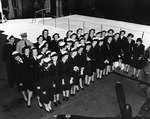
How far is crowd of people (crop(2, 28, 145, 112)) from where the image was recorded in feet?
20.1

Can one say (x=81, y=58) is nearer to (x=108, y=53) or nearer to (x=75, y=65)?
(x=75, y=65)

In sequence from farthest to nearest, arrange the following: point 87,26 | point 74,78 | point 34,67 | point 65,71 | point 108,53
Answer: point 87,26 < point 108,53 < point 74,78 < point 65,71 < point 34,67

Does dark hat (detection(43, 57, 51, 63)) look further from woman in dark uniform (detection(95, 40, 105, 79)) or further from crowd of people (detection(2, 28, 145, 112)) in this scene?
woman in dark uniform (detection(95, 40, 105, 79))

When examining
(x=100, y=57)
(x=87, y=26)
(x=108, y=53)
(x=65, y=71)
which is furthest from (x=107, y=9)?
(x=65, y=71)

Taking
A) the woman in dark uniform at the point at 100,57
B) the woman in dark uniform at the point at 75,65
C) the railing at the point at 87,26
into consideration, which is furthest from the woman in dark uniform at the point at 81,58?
the railing at the point at 87,26

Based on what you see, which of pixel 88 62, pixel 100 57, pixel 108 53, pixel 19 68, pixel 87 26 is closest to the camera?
pixel 19 68

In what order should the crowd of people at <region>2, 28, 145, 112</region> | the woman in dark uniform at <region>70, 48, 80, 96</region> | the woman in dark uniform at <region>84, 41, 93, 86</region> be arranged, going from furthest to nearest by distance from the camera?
the woman in dark uniform at <region>84, 41, 93, 86</region> < the woman in dark uniform at <region>70, 48, 80, 96</region> < the crowd of people at <region>2, 28, 145, 112</region>

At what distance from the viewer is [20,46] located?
7.21 meters

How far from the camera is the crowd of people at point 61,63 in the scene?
20.1 ft

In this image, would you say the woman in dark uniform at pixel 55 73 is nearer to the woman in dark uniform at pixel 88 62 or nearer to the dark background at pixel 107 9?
the woman in dark uniform at pixel 88 62

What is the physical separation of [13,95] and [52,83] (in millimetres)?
1966

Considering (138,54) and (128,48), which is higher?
(128,48)

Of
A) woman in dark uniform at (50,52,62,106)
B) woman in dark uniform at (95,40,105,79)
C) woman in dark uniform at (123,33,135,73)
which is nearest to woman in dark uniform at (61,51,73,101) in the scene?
woman in dark uniform at (50,52,62,106)

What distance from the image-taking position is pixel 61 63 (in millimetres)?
6445
